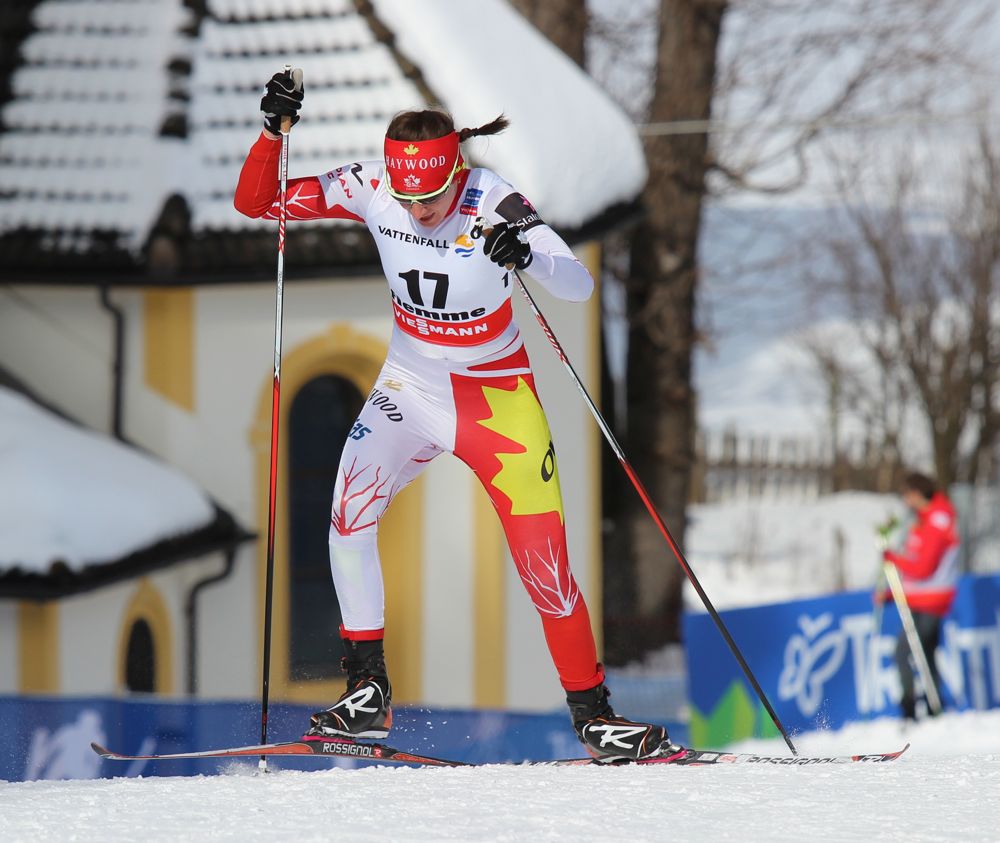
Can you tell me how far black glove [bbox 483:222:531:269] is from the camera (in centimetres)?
520

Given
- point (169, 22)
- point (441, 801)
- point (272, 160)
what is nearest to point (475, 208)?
point (272, 160)

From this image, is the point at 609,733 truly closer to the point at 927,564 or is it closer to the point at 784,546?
the point at 927,564

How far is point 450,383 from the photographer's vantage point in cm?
562

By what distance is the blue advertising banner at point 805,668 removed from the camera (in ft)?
37.0

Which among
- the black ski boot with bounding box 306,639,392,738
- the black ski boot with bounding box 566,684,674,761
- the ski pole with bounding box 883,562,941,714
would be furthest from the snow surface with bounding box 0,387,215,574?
the black ski boot with bounding box 566,684,674,761

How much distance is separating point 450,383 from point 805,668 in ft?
22.3

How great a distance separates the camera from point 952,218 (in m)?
25.2

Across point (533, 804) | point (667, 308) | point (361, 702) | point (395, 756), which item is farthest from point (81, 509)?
point (667, 308)

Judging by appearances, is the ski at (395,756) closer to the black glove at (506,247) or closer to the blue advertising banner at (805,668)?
the black glove at (506,247)

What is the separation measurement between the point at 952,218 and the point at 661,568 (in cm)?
894

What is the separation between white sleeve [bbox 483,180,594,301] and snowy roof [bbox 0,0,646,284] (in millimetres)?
6989

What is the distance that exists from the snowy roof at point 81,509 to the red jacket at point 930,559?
4897 millimetres

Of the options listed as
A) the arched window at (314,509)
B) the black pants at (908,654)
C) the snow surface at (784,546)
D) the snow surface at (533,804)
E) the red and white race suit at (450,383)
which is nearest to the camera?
the snow surface at (533,804)

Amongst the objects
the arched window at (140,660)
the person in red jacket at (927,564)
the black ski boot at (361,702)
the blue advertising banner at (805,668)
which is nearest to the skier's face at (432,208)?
the black ski boot at (361,702)
